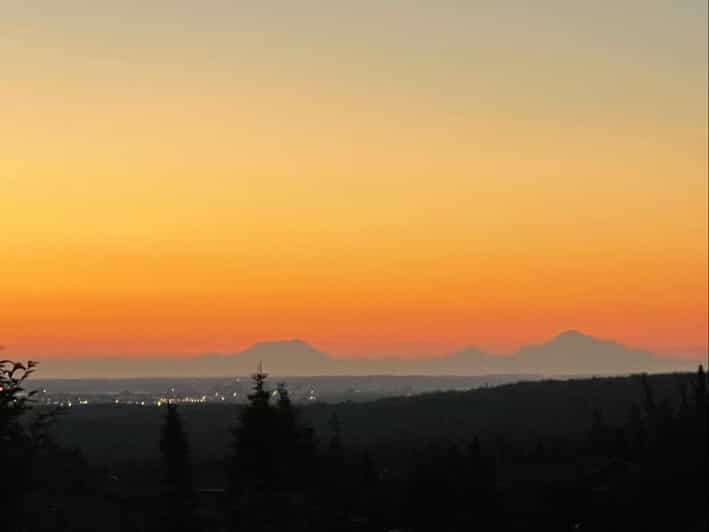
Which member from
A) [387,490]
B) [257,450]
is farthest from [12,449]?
[387,490]

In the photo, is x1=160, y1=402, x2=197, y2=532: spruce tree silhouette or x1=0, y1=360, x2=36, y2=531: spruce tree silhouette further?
x1=160, y1=402, x2=197, y2=532: spruce tree silhouette

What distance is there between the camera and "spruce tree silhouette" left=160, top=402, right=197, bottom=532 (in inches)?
2159

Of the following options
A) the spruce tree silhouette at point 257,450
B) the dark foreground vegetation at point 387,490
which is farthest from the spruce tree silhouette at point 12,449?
the spruce tree silhouette at point 257,450

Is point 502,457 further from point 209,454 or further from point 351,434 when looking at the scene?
point 351,434

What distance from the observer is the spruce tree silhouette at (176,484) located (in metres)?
54.8

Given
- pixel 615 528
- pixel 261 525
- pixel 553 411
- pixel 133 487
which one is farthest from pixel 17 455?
pixel 553 411

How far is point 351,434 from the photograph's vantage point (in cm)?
17450

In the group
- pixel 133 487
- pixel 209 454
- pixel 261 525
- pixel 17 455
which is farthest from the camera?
pixel 209 454

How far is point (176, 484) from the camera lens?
5694 centimetres

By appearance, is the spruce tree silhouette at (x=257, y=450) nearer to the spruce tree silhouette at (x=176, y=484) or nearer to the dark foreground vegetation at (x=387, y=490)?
the dark foreground vegetation at (x=387, y=490)

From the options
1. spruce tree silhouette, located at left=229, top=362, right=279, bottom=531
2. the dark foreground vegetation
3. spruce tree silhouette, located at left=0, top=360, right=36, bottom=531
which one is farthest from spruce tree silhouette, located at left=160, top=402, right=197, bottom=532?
spruce tree silhouette, located at left=0, top=360, right=36, bottom=531

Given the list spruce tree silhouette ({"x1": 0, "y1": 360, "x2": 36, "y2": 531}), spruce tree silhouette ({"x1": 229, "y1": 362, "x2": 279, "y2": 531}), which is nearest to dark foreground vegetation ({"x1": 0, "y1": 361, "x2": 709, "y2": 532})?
spruce tree silhouette ({"x1": 229, "y1": 362, "x2": 279, "y2": 531})

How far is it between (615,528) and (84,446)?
11993cm

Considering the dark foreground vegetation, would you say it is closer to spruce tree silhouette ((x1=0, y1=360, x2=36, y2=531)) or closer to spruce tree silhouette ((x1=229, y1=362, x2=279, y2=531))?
spruce tree silhouette ((x1=229, y1=362, x2=279, y2=531))
